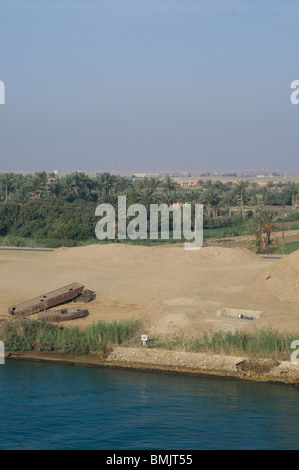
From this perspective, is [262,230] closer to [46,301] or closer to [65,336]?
[46,301]

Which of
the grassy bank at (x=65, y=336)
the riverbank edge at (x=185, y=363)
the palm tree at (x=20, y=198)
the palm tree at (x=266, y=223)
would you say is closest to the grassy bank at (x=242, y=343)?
the riverbank edge at (x=185, y=363)

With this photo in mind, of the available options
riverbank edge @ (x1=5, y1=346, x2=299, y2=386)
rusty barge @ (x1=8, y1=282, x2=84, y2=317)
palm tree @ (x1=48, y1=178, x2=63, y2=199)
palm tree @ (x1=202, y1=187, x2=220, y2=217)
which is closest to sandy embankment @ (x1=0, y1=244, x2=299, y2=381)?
riverbank edge @ (x1=5, y1=346, x2=299, y2=386)

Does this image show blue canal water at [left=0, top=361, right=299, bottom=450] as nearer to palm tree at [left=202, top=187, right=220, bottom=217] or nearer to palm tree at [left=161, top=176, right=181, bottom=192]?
palm tree at [left=202, top=187, right=220, bottom=217]

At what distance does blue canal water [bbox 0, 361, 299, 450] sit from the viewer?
672 inches

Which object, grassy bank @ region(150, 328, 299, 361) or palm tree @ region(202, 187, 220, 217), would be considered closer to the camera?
grassy bank @ region(150, 328, 299, 361)

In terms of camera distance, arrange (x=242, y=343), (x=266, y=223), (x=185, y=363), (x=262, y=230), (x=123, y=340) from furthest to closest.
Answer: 1. (x=266, y=223)
2. (x=262, y=230)
3. (x=123, y=340)
4. (x=242, y=343)
5. (x=185, y=363)

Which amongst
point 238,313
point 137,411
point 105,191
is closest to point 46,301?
point 238,313

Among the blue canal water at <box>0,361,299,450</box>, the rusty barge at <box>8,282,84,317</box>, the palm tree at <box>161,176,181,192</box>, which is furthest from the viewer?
the palm tree at <box>161,176,181,192</box>

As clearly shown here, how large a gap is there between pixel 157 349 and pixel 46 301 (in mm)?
7272

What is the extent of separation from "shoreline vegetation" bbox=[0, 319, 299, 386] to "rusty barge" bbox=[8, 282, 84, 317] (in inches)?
77.4

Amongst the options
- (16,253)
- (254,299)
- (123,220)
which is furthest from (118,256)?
(123,220)

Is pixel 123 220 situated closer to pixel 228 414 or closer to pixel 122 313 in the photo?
pixel 122 313

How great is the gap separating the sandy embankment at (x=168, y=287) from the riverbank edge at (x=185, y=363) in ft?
0.12

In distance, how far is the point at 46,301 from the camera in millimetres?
29344
